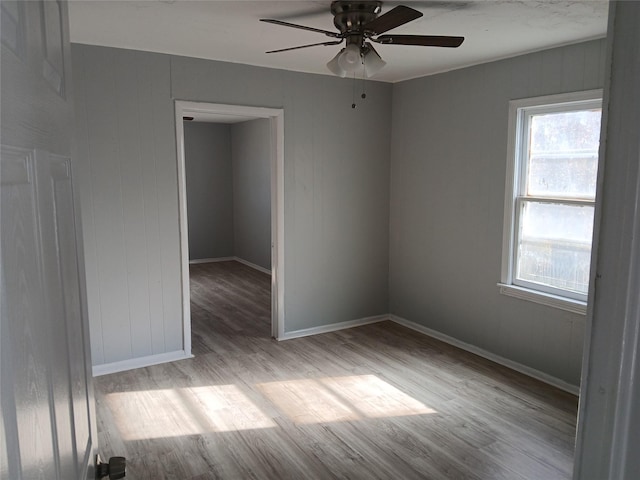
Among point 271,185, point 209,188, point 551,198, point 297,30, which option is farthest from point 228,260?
point 551,198

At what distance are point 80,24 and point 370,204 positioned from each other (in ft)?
9.97

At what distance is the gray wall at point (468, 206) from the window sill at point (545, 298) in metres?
0.05

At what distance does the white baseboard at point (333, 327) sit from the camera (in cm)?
477

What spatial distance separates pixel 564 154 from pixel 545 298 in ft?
3.60

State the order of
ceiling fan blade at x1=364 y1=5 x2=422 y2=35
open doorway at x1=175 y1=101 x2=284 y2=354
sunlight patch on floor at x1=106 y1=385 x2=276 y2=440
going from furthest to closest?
open doorway at x1=175 y1=101 x2=284 y2=354 → sunlight patch on floor at x1=106 y1=385 x2=276 y2=440 → ceiling fan blade at x1=364 y1=5 x2=422 y2=35

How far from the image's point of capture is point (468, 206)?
4328mm

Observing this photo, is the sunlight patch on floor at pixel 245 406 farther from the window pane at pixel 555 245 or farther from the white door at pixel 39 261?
the white door at pixel 39 261

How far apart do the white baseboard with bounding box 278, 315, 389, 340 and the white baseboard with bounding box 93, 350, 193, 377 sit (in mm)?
978

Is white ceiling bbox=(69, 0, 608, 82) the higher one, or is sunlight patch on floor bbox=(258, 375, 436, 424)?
white ceiling bbox=(69, 0, 608, 82)

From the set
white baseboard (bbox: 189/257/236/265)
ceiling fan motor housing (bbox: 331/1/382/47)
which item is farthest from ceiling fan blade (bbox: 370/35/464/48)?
white baseboard (bbox: 189/257/236/265)

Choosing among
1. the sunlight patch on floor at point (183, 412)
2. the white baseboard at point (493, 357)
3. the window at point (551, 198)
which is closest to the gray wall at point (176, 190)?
the white baseboard at point (493, 357)

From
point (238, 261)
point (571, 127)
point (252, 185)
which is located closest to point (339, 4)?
point (571, 127)

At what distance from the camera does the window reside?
3469 millimetres

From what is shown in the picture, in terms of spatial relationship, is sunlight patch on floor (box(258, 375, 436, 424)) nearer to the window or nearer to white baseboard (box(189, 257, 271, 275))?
the window
